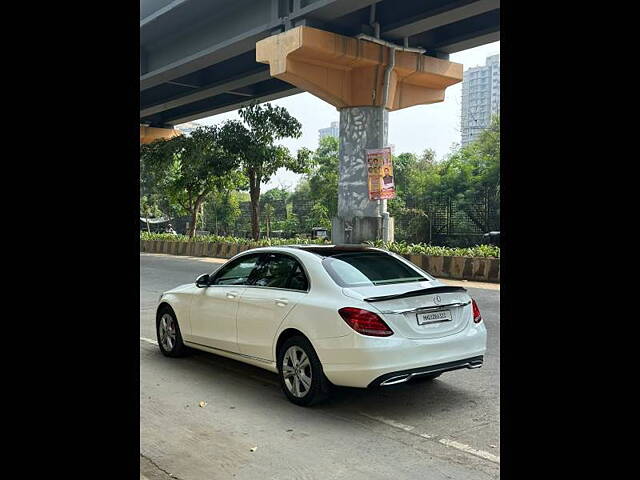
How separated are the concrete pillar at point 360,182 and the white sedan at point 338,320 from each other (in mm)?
12649

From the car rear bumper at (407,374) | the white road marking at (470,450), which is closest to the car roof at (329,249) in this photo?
the car rear bumper at (407,374)

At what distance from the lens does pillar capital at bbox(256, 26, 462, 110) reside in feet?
57.1

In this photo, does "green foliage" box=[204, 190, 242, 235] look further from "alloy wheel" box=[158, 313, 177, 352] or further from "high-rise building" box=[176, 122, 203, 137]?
"alloy wheel" box=[158, 313, 177, 352]

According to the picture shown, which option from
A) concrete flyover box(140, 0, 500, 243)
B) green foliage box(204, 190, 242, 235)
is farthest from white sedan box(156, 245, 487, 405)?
green foliage box(204, 190, 242, 235)

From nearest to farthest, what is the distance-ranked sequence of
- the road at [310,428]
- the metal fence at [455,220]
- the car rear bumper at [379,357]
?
the road at [310,428], the car rear bumper at [379,357], the metal fence at [455,220]

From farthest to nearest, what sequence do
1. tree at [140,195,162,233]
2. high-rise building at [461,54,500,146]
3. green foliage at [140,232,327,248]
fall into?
high-rise building at [461,54,500,146], tree at [140,195,162,233], green foliage at [140,232,327,248]

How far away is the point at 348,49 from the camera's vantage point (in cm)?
1794

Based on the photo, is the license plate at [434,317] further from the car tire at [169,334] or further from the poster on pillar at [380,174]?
the poster on pillar at [380,174]

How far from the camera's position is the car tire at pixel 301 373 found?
18.2ft

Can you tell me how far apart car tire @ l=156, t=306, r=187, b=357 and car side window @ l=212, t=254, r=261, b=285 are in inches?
35.3

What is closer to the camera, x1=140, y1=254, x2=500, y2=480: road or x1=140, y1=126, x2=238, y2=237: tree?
x1=140, y1=254, x2=500, y2=480: road
